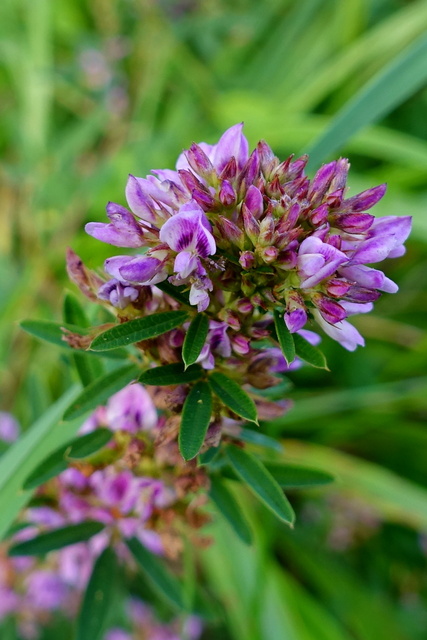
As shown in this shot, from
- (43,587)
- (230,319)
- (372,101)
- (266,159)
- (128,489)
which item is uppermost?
(372,101)

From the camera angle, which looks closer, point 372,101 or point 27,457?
point 27,457

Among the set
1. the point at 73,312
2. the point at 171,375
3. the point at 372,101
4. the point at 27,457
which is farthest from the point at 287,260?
the point at 372,101

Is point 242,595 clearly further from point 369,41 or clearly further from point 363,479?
point 369,41

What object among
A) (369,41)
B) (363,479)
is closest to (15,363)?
(363,479)

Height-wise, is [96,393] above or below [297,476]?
above

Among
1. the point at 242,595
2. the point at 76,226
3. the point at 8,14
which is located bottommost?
the point at 242,595

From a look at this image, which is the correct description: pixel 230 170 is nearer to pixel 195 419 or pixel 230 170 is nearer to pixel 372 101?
pixel 195 419

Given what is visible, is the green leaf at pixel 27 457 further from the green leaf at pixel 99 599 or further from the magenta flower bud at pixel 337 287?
the magenta flower bud at pixel 337 287

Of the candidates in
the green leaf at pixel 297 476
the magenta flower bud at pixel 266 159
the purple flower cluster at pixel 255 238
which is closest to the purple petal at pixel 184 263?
the purple flower cluster at pixel 255 238
